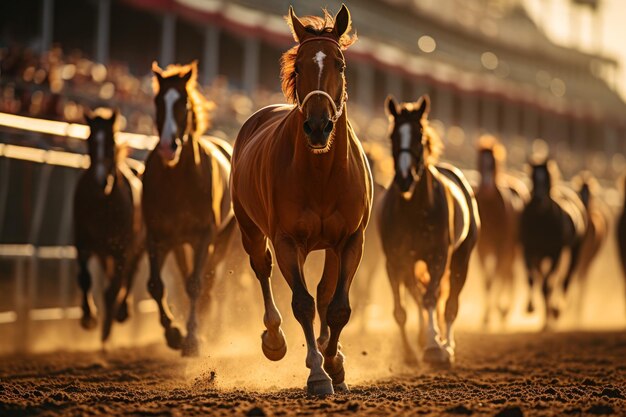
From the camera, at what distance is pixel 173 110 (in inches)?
437

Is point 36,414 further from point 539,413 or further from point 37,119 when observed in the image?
point 37,119

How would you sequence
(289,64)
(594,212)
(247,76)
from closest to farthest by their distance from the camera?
1. (289,64)
2. (594,212)
3. (247,76)

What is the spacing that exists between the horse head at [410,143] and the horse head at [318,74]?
3.03 meters

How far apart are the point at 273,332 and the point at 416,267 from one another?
3.52m

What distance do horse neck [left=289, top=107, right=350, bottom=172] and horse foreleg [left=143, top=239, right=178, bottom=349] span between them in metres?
3.49

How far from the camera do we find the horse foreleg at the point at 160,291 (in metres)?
10.9

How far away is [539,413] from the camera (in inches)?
260

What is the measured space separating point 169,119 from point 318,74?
151 inches

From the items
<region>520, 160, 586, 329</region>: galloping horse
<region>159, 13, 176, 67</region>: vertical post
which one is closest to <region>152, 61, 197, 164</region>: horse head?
<region>520, 160, 586, 329</region>: galloping horse

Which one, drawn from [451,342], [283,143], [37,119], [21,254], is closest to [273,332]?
[283,143]

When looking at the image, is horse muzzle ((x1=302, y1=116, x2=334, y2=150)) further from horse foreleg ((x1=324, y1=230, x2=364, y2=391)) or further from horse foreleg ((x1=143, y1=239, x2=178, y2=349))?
horse foreleg ((x1=143, y1=239, x2=178, y2=349))

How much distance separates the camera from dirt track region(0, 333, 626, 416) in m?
6.83

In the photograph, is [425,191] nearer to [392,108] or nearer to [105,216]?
[392,108]

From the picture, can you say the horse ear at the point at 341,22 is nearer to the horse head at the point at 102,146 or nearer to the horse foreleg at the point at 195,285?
the horse foreleg at the point at 195,285
